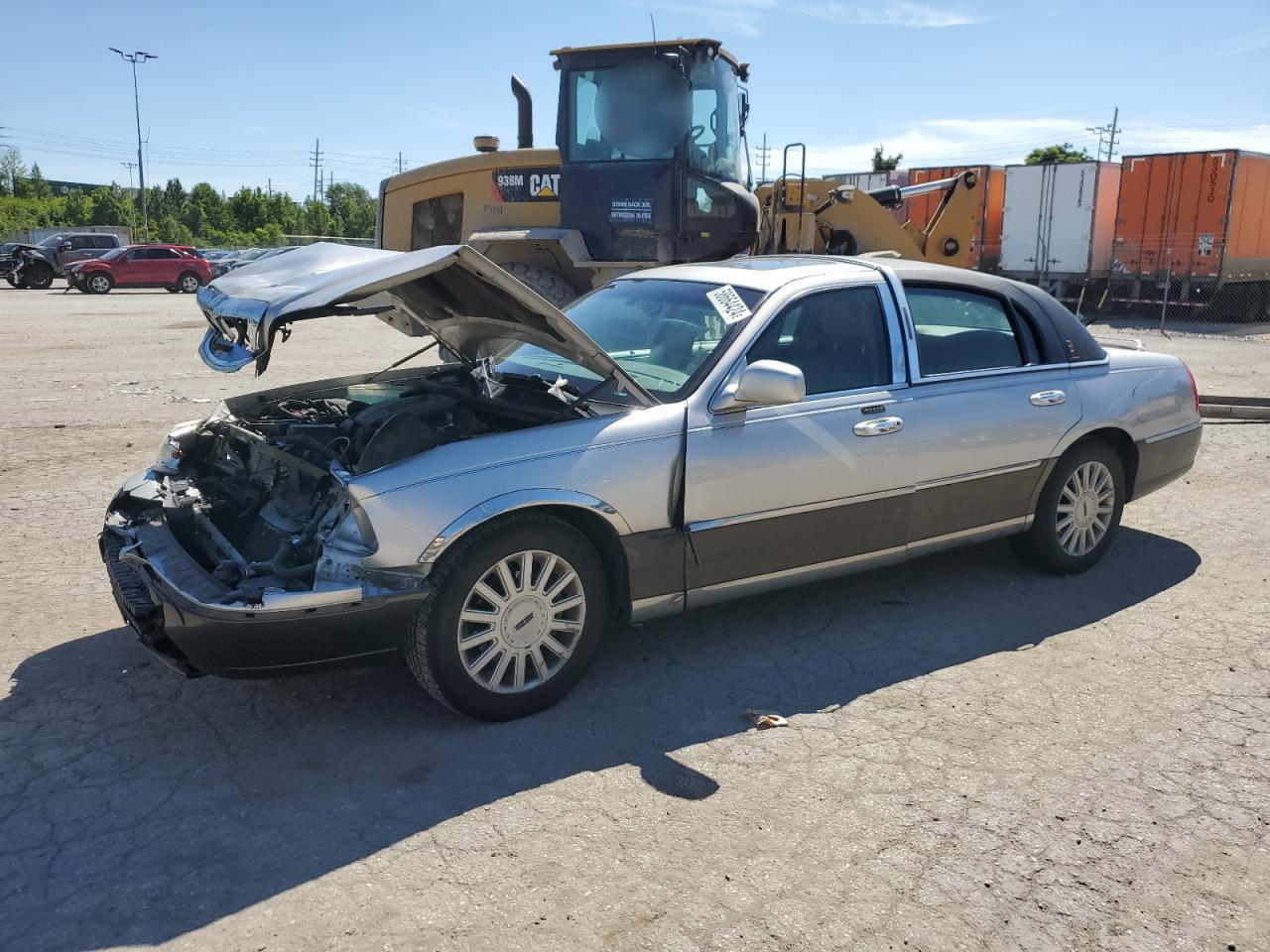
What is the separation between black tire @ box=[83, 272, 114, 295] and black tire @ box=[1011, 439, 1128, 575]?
33.7 metres

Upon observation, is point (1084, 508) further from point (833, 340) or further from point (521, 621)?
point (521, 621)

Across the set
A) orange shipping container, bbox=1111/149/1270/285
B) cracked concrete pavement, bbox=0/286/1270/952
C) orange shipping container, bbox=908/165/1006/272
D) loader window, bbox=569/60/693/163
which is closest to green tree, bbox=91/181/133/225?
orange shipping container, bbox=908/165/1006/272

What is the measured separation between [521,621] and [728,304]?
5.76ft

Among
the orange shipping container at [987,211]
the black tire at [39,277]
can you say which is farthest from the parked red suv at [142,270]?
the orange shipping container at [987,211]

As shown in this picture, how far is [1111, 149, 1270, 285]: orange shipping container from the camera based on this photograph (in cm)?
2136

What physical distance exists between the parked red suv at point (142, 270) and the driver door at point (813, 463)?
32986 millimetres

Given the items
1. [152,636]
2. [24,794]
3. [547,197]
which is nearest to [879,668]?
[152,636]

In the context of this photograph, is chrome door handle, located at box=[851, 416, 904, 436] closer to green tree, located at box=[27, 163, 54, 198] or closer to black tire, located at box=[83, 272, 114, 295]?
black tire, located at box=[83, 272, 114, 295]

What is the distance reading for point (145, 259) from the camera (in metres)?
33.5

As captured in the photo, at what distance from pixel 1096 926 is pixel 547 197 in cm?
1044

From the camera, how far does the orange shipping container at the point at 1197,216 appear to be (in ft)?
70.1

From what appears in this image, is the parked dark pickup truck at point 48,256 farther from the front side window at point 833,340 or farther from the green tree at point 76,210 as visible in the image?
the green tree at point 76,210

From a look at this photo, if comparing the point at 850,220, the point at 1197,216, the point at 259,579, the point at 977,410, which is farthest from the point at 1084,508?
the point at 1197,216

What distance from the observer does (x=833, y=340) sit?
15.7 ft
